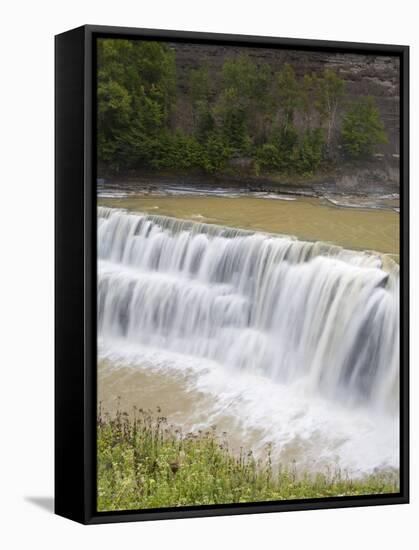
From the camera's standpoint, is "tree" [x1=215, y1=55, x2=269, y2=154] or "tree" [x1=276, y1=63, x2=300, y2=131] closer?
"tree" [x1=215, y1=55, x2=269, y2=154]

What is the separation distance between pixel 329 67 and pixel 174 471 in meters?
2.49

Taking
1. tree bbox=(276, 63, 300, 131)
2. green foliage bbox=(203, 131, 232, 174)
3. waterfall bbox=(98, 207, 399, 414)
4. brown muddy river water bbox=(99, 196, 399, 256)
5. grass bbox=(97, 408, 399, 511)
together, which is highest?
tree bbox=(276, 63, 300, 131)

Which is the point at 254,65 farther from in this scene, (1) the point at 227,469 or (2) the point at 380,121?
(1) the point at 227,469

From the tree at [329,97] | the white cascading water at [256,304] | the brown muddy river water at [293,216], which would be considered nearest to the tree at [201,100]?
the brown muddy river water at [293,216]

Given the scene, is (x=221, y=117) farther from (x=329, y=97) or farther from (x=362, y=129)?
(x=362, y=129)

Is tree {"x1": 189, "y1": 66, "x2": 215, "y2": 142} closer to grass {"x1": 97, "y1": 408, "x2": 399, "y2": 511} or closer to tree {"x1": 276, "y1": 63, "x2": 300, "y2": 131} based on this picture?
tree {"x1": 276, "y1": 63, "x2": 300, "y2": 131}

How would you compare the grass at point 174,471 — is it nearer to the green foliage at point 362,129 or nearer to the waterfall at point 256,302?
the waterfall at point 256,302

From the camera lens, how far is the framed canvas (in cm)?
978

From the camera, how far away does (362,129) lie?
34.3 feet

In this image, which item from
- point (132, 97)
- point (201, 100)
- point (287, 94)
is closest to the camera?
point (132, 97)

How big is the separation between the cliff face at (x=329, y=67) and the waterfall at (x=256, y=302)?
69cm

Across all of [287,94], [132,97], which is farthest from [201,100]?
[287,94]

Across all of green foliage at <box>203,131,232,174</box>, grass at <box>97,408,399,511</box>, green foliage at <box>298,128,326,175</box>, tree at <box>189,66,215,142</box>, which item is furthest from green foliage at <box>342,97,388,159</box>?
grass at <box>97,408,399,511</box>

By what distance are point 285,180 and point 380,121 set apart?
2.34 ft
